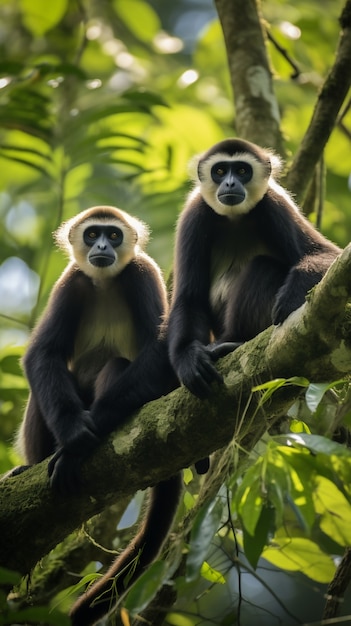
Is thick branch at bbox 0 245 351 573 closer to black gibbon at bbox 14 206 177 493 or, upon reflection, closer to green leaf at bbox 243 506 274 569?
black gibbon at bbox 14 206 177 493

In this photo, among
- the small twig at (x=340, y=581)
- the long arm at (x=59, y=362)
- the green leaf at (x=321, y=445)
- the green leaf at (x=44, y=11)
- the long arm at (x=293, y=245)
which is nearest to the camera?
the green leaf at (x=321, y=445)

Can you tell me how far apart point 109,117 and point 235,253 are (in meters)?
5.52

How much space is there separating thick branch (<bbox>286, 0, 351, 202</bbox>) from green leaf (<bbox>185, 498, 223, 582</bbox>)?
4581mm

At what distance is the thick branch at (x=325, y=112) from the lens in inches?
279

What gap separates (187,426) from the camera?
4746 mm

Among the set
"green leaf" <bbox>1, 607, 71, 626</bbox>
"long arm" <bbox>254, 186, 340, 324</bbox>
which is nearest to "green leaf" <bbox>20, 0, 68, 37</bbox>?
"long arm" <bbox>254, 186, 340, 324</bbox>

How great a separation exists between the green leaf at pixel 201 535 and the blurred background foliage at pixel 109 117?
3.79m

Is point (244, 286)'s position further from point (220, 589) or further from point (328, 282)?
point (220, 589)

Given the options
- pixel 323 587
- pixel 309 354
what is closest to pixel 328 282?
pixel 309 354

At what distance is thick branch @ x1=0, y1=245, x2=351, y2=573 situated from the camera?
4.17 meters

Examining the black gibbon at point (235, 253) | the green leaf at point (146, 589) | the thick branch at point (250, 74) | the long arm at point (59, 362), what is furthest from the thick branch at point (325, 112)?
the green leaf at point (146, 589)

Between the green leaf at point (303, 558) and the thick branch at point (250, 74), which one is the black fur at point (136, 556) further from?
the thick branch at point (250, 74)

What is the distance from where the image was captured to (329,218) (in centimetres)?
1021

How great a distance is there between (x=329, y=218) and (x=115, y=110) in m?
3.63
